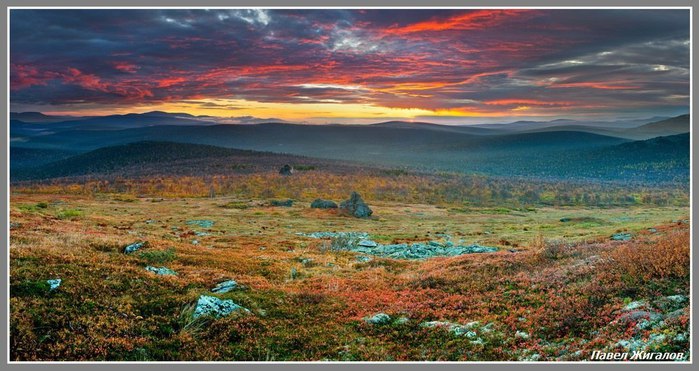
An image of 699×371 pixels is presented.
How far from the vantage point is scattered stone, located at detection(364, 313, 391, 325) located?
1344 cm

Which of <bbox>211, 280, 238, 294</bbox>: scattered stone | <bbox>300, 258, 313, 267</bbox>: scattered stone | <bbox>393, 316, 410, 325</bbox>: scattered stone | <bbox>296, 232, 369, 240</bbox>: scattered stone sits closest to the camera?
<bbox>393, 316, 410, 325</bbox>: scattered stone

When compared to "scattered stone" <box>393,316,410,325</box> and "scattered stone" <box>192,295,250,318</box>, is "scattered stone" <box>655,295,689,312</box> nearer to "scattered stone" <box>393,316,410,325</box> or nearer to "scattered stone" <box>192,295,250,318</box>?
"scattered stone" <box>393,316,410,325</box>

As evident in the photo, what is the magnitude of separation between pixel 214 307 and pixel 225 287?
2.79 metres

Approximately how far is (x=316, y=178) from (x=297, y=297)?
301 ft

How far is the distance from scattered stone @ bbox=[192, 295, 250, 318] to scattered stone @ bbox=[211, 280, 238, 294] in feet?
5.54

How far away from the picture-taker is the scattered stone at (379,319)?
44.1ft

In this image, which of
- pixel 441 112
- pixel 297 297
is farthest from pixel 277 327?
pixel 441 112

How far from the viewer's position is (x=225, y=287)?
1571 cm

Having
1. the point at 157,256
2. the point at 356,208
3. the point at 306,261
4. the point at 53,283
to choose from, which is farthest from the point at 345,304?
the point at 356,208

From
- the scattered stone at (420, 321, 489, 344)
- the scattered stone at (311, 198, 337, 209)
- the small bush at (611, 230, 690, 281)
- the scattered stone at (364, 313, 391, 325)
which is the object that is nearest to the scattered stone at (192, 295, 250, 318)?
the scattered stone at (364, 313, 391, 325)

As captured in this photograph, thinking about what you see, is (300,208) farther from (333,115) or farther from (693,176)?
(693,176)

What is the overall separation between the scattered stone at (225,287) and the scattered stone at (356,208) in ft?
149

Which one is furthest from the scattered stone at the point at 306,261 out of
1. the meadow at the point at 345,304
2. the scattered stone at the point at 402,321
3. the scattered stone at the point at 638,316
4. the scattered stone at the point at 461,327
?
the scattered stone at the point at 638,316

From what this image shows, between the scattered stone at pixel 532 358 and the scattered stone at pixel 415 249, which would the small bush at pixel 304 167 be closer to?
the scattered stone at pixel 415 249
